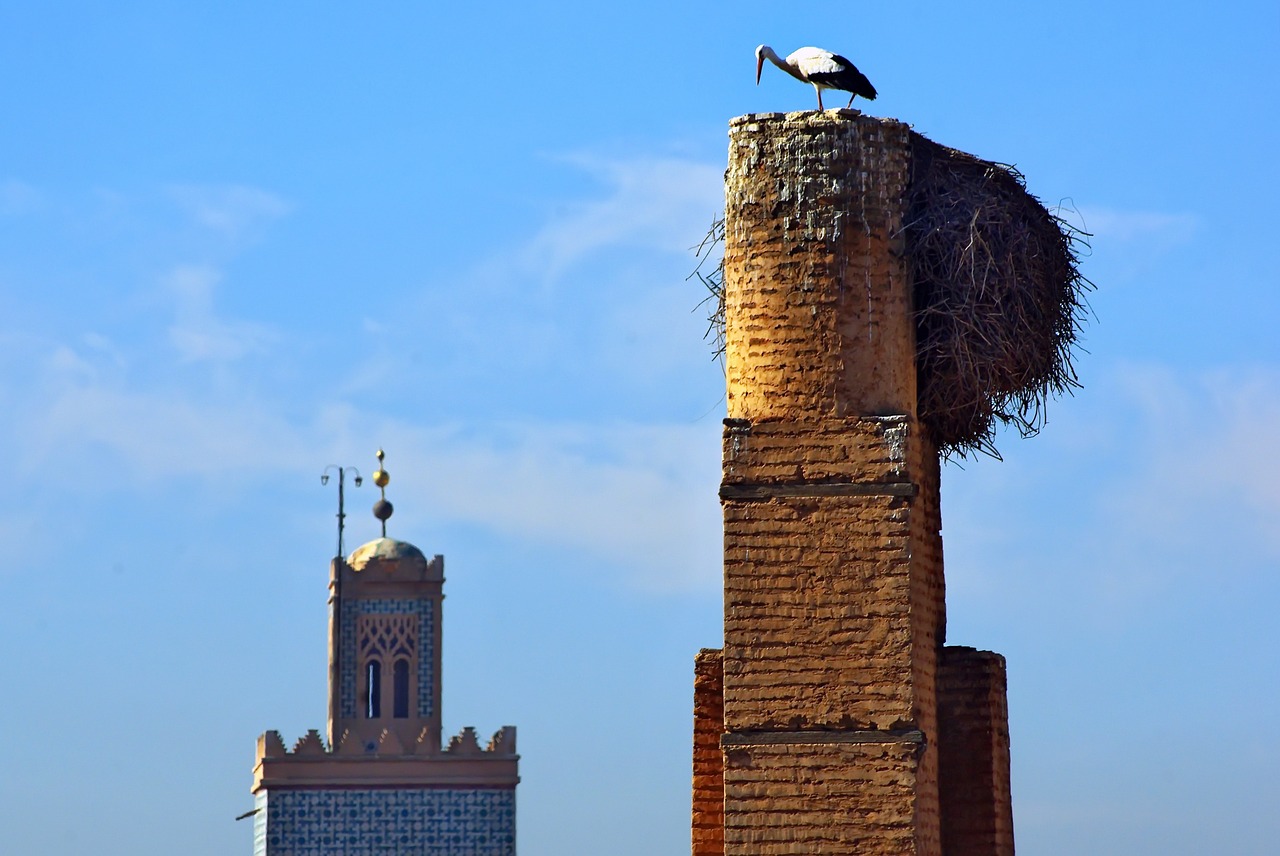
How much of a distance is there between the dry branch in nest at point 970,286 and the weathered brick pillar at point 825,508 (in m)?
0.11

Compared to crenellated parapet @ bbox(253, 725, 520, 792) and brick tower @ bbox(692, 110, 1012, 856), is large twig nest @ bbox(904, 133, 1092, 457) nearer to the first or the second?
brick tower @ bbox(692, 110, 1012, 856)

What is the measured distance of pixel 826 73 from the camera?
28.9ft

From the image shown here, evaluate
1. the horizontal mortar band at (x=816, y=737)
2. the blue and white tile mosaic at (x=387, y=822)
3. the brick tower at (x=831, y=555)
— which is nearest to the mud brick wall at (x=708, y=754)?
the brick tower at (x=831, y=555)

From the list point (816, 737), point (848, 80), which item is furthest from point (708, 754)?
point (848, 80)

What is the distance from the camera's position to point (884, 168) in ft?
27.9

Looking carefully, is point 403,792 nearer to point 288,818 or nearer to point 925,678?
point 288,818

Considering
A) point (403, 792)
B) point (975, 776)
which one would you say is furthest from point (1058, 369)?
point (403, 792)

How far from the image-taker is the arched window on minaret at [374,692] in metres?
36.1

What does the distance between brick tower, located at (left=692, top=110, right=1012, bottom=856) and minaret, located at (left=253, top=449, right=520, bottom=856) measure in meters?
27.2

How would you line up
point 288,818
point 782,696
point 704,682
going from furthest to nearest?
1. point 288,818
2. point 704,682
3. point 782,696

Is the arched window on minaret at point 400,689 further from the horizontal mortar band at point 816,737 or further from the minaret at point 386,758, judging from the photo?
the horizontal mortar band at point 816,737

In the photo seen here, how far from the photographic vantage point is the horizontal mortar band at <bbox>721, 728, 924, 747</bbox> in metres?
8.08

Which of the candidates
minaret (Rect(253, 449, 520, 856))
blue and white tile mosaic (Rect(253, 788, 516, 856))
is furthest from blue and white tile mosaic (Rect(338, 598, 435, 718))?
blue and white tile mosaic (Rect(253, 788, 516, 856))

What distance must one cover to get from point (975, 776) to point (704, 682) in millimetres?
928
